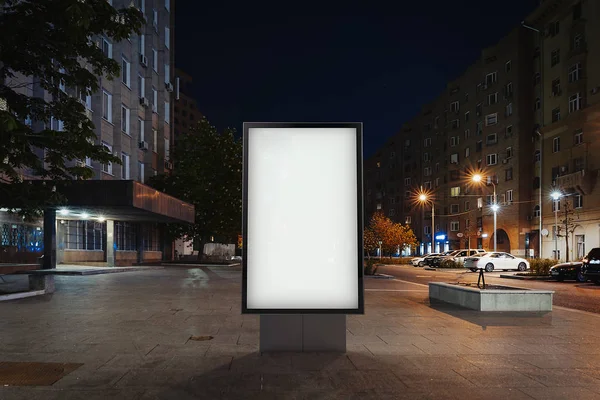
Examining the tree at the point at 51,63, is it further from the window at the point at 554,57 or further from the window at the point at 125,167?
the window at the point at 554,57

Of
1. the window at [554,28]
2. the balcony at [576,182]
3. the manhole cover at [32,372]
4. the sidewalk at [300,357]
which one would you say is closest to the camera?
the sidewalk at [300,357]

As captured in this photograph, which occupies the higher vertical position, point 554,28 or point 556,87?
point 554,28

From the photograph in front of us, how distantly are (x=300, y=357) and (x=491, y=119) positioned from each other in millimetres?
62431

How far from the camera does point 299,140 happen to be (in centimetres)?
745

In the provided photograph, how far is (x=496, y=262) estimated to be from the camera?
131 feet

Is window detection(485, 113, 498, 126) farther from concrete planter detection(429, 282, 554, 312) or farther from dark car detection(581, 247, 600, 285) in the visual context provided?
concrete planter detection(429, 282, 554, 312)

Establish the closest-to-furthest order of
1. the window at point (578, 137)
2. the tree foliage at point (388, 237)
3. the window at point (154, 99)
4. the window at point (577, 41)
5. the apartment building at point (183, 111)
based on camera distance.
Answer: the window at point (578, 137) → the window at point (577, 41) → the window at point (154, 99) → the tree foliage at point (388, 237) → the apartment building at point (183, 111)

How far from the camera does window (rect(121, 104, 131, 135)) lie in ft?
127

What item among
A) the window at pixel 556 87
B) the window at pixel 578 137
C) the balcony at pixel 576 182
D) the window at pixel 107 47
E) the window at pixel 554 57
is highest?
the window at pixel 554 57

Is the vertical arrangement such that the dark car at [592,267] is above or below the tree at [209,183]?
below

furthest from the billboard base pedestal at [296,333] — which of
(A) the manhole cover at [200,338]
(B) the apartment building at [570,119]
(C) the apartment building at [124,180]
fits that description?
(B) the apartment building at [570,119]

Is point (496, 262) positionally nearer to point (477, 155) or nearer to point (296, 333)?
point (477, 155)

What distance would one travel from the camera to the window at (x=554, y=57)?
163 feet

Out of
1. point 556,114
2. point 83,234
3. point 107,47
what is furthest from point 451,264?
point 107,47
